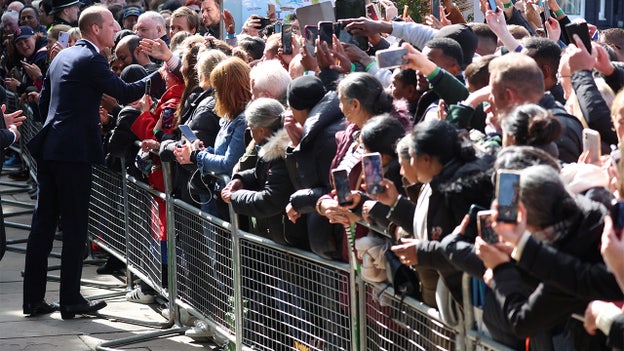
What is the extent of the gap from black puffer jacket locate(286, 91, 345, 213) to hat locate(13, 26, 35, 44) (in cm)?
946

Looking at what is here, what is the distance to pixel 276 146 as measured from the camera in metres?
5.84

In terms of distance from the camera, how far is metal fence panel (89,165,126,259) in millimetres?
9102

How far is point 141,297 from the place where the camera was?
338 inches

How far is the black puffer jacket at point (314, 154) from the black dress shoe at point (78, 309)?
311 cm

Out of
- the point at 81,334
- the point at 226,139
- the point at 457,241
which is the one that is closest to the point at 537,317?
the point at 457,241

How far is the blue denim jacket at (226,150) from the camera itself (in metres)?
6.67

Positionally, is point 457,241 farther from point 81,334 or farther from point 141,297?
point 141,297

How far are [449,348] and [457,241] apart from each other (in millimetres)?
522

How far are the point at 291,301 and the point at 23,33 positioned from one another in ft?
32.6

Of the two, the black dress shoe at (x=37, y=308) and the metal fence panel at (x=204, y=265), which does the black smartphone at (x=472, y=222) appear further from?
the black dress shoe at (x=37, y=308)

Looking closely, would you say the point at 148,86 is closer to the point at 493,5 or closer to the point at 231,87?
the point at 231,87

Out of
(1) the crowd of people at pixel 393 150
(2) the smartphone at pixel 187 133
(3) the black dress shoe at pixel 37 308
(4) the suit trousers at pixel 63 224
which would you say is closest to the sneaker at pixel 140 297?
(1) the crowd of people at pixel 393 150

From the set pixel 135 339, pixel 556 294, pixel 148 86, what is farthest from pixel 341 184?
pixel 148 86

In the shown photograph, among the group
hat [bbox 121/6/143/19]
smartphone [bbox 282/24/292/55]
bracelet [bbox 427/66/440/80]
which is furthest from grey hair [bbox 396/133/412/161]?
hat [bbox 121/6/143/19]
